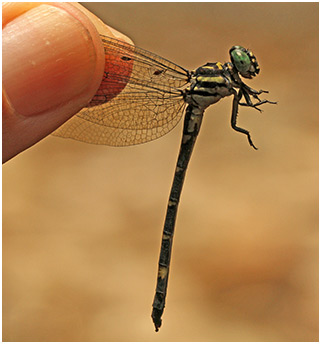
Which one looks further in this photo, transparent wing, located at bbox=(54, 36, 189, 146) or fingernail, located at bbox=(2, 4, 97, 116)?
transparent wing, located at bbox=(54, 36, 189, 146)

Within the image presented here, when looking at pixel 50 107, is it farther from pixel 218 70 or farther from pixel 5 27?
pixel 218 70

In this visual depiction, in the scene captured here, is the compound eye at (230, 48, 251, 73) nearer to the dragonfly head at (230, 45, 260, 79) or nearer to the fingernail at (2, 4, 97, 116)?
the dragonfly head at (230, 45, 260, 79)

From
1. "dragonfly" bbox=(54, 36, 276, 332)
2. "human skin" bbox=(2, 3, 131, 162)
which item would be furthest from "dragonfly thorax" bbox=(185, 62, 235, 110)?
"human skin" bbox=(2, 3, 131, 162)

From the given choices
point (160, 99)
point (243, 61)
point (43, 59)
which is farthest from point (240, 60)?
point (43, 59)

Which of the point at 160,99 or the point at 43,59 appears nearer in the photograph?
the point at 43,59

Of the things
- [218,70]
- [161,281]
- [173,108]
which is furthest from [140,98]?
[161,281]

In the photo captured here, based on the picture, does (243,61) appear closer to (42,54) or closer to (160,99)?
(160,99)

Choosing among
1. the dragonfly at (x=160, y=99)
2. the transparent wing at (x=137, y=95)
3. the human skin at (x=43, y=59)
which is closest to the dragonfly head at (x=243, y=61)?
the dragonfly at (x=160, y=99)

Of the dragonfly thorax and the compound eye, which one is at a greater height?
the compound eye
